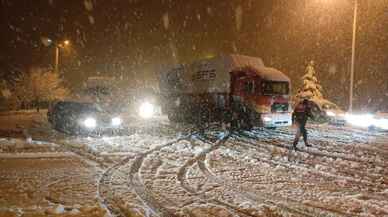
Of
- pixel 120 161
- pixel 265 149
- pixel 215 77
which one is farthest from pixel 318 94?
pixel 120 161

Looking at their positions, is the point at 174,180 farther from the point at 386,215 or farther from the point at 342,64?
the point at 342,64

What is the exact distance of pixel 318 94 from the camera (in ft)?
120

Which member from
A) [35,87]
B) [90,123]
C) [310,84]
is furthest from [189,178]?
[310,84]

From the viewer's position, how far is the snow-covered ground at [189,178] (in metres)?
5.55

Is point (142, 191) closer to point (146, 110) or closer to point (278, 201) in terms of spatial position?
point (278, 201)

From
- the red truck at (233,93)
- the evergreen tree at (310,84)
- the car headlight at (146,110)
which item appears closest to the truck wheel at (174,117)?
the red truck at (233,93)

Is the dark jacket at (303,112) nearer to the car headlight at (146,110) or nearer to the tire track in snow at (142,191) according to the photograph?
the tire track in snow at (142,191)

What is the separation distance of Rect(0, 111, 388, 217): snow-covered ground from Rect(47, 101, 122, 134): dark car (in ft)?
7.65

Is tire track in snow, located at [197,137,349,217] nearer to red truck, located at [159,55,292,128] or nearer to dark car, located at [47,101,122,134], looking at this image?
dark car, located at [47,101,122,134]

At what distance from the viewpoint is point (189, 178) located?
7.46 m

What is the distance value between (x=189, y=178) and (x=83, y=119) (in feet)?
28.0

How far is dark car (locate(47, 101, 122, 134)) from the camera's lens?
14609mm

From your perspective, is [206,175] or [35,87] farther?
[35,87]

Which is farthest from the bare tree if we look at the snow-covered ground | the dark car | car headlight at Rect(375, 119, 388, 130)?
car headlight at Rect(375, 119, 388, 130)
